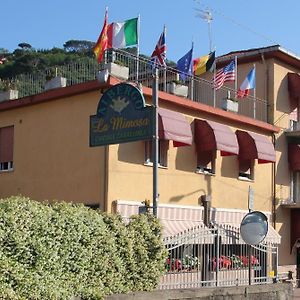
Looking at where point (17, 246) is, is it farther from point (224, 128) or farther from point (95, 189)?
point (224, 128)

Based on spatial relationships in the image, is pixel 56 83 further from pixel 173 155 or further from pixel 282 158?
pixel 282 158

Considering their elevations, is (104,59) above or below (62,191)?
above

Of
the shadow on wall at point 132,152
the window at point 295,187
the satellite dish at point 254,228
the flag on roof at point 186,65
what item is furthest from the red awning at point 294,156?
the satellite dish at point 254,228

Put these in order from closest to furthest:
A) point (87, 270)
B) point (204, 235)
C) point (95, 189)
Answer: point (87, 270) < point (204, 235) < point (95, 189)

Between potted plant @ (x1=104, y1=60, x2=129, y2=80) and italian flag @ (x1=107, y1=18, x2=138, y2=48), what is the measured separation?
603 mm

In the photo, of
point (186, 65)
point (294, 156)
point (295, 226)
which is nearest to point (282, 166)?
point (294, 156)

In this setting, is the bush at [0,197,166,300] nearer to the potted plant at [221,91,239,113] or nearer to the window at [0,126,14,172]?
the window at [0,126,14,172]

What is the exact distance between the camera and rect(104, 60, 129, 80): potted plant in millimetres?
19938

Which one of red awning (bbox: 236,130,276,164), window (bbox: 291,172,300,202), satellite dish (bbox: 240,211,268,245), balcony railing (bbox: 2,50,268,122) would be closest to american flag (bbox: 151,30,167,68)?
balcony railing (bbox: 2,50,268,122)

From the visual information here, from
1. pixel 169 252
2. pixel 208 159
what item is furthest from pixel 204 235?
pixel 208 159

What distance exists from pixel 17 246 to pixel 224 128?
1435 cm

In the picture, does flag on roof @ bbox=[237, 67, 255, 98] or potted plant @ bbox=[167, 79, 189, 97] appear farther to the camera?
flag on roof @ bbox=[237, 67, 255, 98]

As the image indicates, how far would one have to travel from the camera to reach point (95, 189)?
19.6m

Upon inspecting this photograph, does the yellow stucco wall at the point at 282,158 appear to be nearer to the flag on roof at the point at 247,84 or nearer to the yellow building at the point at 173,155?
the yellow building at the point at 173,155
